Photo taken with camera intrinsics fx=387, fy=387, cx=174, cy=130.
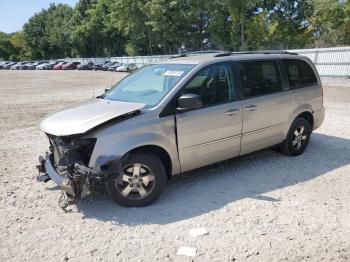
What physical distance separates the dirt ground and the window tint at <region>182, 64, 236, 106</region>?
4.01 ft

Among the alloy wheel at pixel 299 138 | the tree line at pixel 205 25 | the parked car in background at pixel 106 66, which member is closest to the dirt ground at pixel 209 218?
the alloy wheel at pixel 299 138

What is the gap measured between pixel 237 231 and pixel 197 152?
139cm

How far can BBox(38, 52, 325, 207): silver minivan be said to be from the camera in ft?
14.9

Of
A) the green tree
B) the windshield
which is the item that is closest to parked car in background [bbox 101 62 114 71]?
the green tree

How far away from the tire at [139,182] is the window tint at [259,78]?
6.32 feet

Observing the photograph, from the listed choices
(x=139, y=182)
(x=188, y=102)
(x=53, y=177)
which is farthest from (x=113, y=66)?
(x=139, y=182)

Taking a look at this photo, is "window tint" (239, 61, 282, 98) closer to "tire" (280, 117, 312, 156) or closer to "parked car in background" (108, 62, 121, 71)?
"tire" (280, 117, 312, 156)

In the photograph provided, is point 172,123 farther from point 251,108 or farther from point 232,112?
point 251,108

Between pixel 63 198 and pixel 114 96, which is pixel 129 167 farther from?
pixel 114 96

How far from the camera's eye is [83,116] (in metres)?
4.79

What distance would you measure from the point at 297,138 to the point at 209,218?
303 cm

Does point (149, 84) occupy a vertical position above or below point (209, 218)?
above

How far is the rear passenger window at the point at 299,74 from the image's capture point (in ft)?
21.8

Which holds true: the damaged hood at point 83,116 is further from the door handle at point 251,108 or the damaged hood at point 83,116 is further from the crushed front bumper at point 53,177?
the door handle at point 251,108
